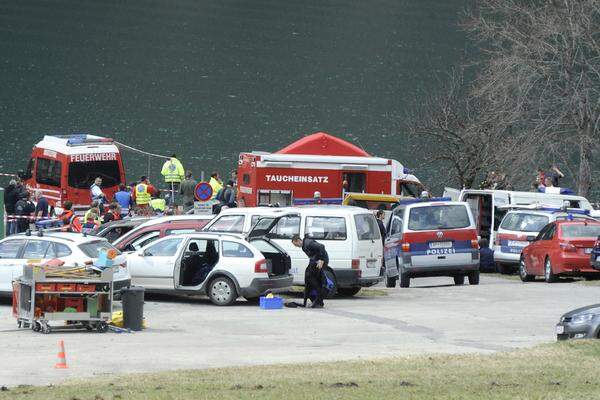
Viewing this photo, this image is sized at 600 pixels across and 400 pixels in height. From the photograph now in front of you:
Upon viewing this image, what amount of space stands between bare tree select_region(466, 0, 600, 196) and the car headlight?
21568mm

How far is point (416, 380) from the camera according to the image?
555 inches

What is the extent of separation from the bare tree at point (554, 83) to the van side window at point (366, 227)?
14.4 m

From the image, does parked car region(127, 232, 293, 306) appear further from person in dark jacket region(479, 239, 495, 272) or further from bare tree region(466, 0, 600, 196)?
bare tree region(466, 0, 600, 196)

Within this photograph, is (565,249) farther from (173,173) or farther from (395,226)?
(173,173)

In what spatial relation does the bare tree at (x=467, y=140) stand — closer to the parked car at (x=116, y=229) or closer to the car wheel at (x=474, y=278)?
the car wheel at (x=474, y=278)

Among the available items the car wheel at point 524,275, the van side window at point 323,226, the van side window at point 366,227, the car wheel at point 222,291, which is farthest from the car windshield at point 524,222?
the car wheel at point 222,291

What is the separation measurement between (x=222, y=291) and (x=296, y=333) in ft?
14.5

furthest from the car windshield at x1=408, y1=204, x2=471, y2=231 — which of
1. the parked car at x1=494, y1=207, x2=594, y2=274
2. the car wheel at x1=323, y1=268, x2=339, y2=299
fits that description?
the car wheel at x1=323, y1=268, x2=339, y2=299

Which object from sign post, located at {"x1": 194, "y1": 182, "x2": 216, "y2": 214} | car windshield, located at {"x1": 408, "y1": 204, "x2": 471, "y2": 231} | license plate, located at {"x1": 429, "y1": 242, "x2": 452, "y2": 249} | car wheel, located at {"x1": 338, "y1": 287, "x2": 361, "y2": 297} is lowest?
car wheel, located at {"x1": 338, "y1": 287, "x2": 361, "y2": 297}

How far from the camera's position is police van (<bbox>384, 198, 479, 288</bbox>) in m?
28.4

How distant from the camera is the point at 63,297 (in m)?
19.8

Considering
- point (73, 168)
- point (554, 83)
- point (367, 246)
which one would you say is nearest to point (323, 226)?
point (367, 246)

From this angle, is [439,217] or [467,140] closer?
[439,217]

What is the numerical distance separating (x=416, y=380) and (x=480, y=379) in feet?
2.33
